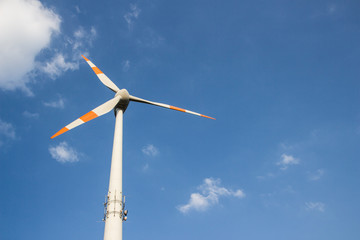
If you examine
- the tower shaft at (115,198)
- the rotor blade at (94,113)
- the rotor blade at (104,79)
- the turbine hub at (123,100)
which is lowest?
the tower shaft at (115,198)

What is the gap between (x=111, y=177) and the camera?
2633 cm

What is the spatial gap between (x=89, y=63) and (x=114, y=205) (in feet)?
85.9

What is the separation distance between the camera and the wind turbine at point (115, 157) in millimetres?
23492

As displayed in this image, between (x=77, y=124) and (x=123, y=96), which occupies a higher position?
(x=123, y=96)

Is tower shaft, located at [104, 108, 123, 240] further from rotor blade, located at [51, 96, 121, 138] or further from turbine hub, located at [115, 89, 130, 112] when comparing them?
turbine hub, located at [115, 89, 130, 112]

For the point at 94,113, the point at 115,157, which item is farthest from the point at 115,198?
the point at 94,113

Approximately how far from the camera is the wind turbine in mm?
23492

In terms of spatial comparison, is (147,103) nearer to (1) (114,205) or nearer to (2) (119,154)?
(2) (119,154)

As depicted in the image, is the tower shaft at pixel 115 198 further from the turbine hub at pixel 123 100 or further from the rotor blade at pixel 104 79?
the rotor blade at pixel 104 79

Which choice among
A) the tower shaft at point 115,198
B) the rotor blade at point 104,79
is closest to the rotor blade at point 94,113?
the tower shaft at point 115,198

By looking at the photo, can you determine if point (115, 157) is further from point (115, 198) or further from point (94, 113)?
point (94, 113)

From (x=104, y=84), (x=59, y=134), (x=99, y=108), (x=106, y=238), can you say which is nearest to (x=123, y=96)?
(x=99, y=108)

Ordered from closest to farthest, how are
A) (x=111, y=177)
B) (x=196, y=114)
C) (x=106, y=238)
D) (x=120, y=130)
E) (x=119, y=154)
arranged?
(x=106, y=238)
(x=111, y=177)
(x=119, y=154)
(x=120, y=130)
(x=196, y=114)

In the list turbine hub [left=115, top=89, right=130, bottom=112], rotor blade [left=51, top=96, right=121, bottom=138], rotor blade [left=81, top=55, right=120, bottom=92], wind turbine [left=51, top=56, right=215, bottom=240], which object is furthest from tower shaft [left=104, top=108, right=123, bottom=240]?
rotor blade [left=81, top=55, right=120, bottom=92]
